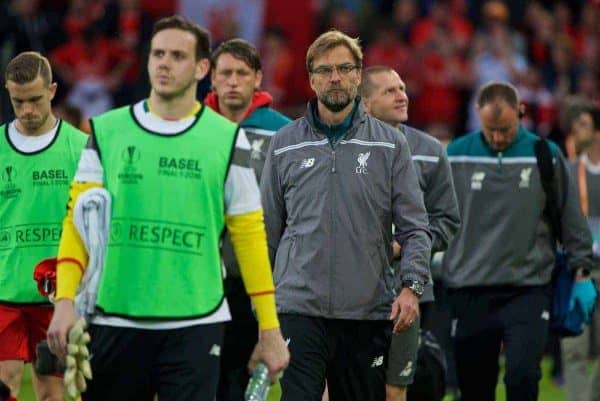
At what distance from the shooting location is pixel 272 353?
669cm

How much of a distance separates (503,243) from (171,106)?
4.08 m

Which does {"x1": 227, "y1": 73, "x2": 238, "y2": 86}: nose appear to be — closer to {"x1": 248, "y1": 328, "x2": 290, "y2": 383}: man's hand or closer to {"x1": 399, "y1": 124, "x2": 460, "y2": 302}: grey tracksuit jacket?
{"x1": 399, "y1": 124, "x2": 460, "y2": 302}: grey tracksuit jacket

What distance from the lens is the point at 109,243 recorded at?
668 centimetres

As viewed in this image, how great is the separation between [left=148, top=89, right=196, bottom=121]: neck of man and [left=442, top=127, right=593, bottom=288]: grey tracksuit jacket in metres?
4.00

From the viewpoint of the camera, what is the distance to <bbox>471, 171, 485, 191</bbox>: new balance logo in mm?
10508

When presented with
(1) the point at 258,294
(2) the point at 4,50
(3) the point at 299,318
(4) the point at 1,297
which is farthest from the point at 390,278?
(2) the point at 4,50

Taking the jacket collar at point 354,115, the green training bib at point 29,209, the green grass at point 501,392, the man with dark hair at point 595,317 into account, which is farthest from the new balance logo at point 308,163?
the green grass at point 501,392

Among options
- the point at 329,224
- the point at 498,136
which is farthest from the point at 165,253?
the point at 498,136

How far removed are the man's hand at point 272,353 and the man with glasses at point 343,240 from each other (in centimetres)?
142

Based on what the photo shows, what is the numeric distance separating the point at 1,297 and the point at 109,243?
269 cm

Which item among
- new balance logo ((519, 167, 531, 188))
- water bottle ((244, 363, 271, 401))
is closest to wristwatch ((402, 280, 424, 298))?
water bottle ((244, 363, 271, 401))

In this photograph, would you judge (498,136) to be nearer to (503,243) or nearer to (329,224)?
(503,243)

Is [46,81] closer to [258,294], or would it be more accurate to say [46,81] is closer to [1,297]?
[1,297]

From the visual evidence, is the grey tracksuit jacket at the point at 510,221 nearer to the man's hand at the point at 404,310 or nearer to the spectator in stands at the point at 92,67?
the man's hand at the point at 404,310
